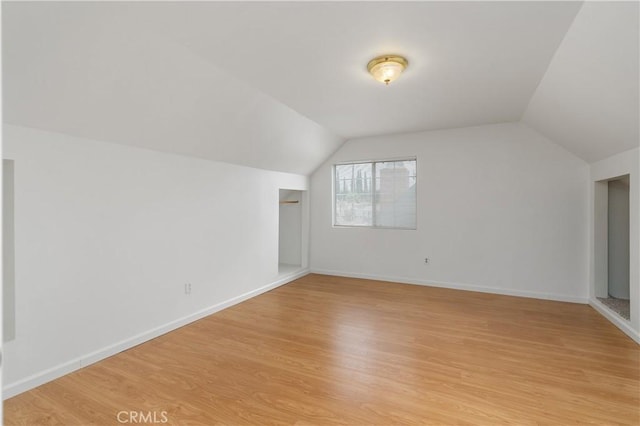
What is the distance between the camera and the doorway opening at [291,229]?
6258 mm

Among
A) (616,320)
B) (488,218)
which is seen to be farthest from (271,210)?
(616,320)

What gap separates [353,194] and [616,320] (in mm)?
3767

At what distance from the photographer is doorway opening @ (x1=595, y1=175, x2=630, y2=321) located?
412cm

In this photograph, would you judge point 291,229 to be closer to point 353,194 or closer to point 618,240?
point 353,194

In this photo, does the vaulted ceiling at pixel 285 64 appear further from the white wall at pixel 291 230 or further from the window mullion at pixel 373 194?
the white wall at pixel 291 230

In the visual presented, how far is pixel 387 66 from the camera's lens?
108 inches

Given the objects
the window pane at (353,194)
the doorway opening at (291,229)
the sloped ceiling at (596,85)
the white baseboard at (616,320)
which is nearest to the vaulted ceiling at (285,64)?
the sloped ceiling at (596,85)

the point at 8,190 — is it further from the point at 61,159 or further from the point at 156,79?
the point at 156,79

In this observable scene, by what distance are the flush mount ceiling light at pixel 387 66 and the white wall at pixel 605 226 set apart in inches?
95.4

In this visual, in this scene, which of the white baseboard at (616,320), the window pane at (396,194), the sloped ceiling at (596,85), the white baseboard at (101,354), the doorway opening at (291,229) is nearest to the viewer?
the sloped ceiling at (596,85)

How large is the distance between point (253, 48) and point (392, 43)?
3.47 ft

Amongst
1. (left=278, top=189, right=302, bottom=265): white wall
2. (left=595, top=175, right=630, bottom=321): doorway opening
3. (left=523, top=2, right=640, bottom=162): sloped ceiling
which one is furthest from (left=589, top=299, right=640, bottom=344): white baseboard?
(left=278, top=189, right=302, bottom=265): white wall

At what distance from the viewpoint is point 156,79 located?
8.76ft

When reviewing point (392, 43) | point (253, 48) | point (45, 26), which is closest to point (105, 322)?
point (45, 26)
